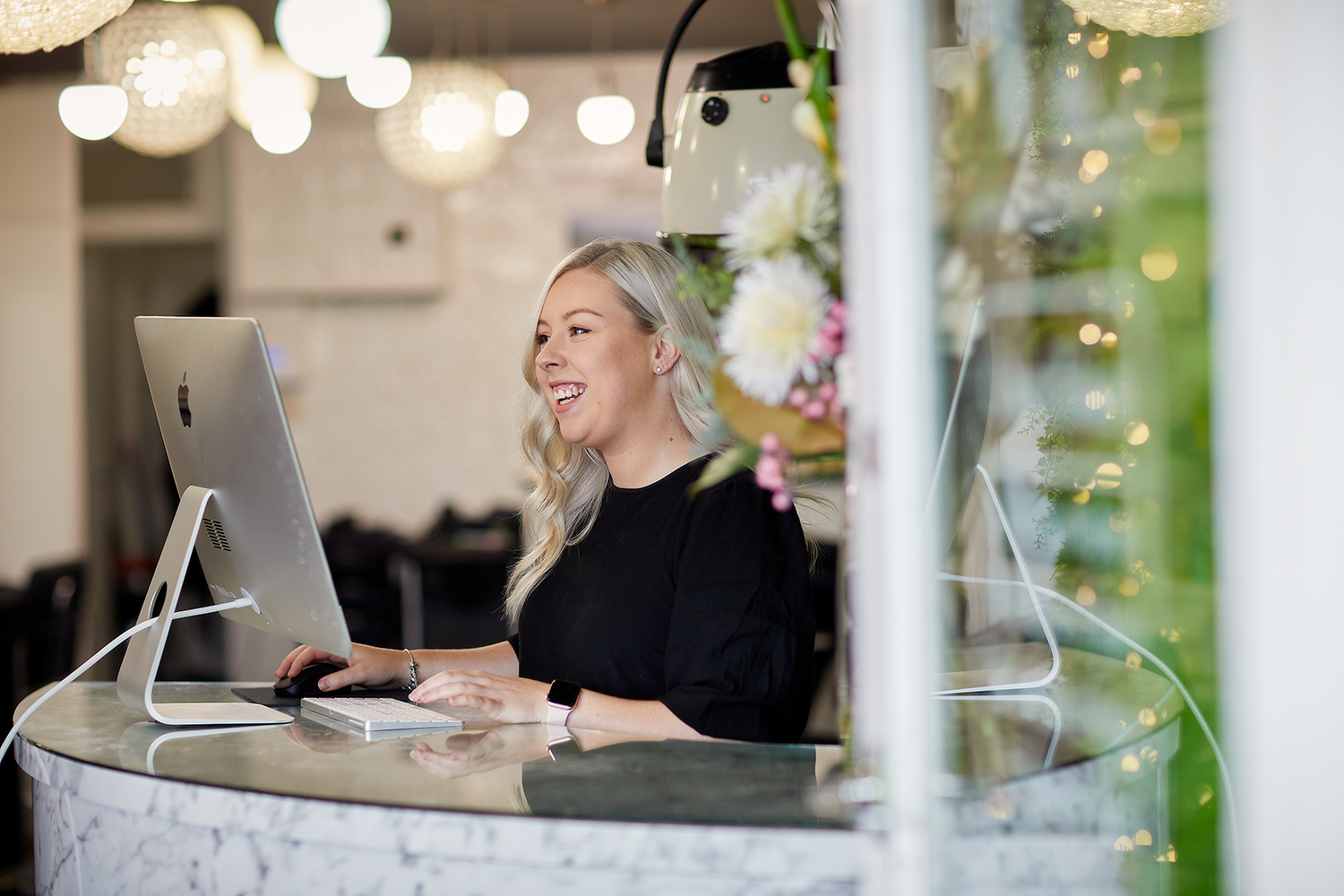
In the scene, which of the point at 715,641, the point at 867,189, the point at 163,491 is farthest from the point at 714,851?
the point at 163,491

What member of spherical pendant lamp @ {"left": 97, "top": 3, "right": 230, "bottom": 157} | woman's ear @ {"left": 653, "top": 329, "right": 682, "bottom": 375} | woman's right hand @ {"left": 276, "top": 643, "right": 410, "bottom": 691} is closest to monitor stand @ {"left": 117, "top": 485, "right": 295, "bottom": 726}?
woman's right hand @ {"left": 276, "top": 643, "right": 410, "bottom": 691}

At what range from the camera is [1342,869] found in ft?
2.41

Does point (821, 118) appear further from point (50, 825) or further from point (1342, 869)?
point (50, 825)

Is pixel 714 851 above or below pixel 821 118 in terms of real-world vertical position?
below

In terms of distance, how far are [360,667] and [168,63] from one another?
7.17 ft

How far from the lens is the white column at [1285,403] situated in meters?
0.71

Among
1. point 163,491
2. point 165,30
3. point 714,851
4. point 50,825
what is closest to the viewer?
point 714,851

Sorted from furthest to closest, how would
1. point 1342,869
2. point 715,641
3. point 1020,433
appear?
point 715,641 < point 1020,433 < point 1342,869

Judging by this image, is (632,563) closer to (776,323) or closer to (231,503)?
(231,503)

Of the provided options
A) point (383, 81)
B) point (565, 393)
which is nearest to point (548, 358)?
point (565, 393)

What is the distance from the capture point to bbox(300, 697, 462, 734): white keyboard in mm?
1438

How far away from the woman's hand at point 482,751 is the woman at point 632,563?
0.06 m

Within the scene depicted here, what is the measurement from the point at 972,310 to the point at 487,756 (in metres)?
0.76

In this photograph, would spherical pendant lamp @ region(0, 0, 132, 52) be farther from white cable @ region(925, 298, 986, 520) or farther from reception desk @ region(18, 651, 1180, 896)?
white cable @ region(925, 298, 986, 520)
